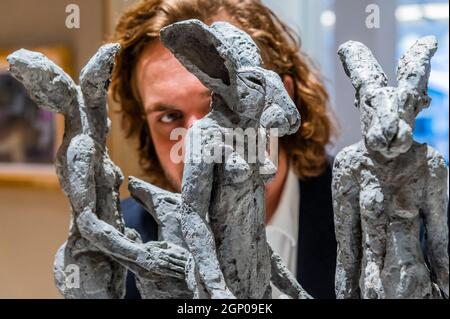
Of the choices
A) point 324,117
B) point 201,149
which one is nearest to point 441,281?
point 201,149

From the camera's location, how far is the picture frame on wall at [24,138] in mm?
1474

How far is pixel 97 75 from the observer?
2.76ft

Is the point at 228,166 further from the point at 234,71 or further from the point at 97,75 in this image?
the point at 97,75

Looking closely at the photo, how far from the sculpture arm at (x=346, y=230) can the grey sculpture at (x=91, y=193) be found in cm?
20

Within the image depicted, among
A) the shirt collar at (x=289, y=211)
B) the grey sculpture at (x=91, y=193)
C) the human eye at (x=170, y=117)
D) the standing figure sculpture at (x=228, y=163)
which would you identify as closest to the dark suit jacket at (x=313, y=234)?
the shirt collar at (x=289, y=211)

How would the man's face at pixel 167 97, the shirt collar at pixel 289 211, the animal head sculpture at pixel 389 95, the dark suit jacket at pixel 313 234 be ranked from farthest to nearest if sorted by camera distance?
the shirt collar at pixel 289 211 → the dark suit jacket at pixel 313 234 → the man's face at pixel 167 97 → the animal head sculpture at pixel 389 95

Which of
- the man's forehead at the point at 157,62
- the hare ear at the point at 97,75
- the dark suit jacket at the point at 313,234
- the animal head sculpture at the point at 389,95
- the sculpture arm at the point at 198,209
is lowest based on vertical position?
the dark suit jacket at the point at 313,234

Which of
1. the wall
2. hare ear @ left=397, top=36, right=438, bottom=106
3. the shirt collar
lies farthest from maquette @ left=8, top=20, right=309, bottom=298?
the shirt collar

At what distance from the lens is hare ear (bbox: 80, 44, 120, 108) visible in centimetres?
84

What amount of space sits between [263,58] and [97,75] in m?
0.37

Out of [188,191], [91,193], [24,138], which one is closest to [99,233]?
[91,193]

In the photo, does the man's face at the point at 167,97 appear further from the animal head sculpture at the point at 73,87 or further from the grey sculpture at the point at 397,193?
the grey sculpture at the point at 397,193
